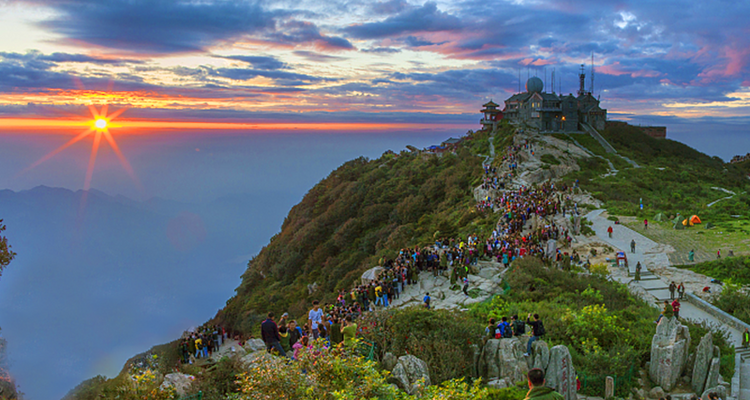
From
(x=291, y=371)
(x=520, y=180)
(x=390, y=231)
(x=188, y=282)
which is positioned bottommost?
(x=188, y=282)

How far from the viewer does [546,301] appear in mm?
16828

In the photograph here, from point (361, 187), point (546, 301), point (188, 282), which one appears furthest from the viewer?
point (188, 282)

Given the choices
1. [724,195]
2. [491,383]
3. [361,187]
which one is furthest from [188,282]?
[491,383]

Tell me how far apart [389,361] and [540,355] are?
3.74 metres

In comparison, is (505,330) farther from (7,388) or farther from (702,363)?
(7,388)

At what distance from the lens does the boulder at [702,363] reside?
12000 mm

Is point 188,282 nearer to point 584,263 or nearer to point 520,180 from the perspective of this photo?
point 520,180

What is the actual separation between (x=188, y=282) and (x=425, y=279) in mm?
169921

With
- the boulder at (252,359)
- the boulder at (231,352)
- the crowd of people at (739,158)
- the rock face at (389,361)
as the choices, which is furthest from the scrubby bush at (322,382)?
the crowd of people at (739,158)

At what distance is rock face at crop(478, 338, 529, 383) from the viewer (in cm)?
1136

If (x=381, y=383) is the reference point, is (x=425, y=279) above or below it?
below

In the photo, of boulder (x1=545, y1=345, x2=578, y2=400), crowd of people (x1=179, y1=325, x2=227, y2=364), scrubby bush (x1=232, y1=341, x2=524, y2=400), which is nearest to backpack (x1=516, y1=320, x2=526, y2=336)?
boulder (x1=545, y1=345, x2=578, y2=400)

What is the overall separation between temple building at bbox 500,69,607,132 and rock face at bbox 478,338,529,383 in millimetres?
58770

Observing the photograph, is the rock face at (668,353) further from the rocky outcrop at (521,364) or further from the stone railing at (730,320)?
the rocky outcrop at (521,364)
